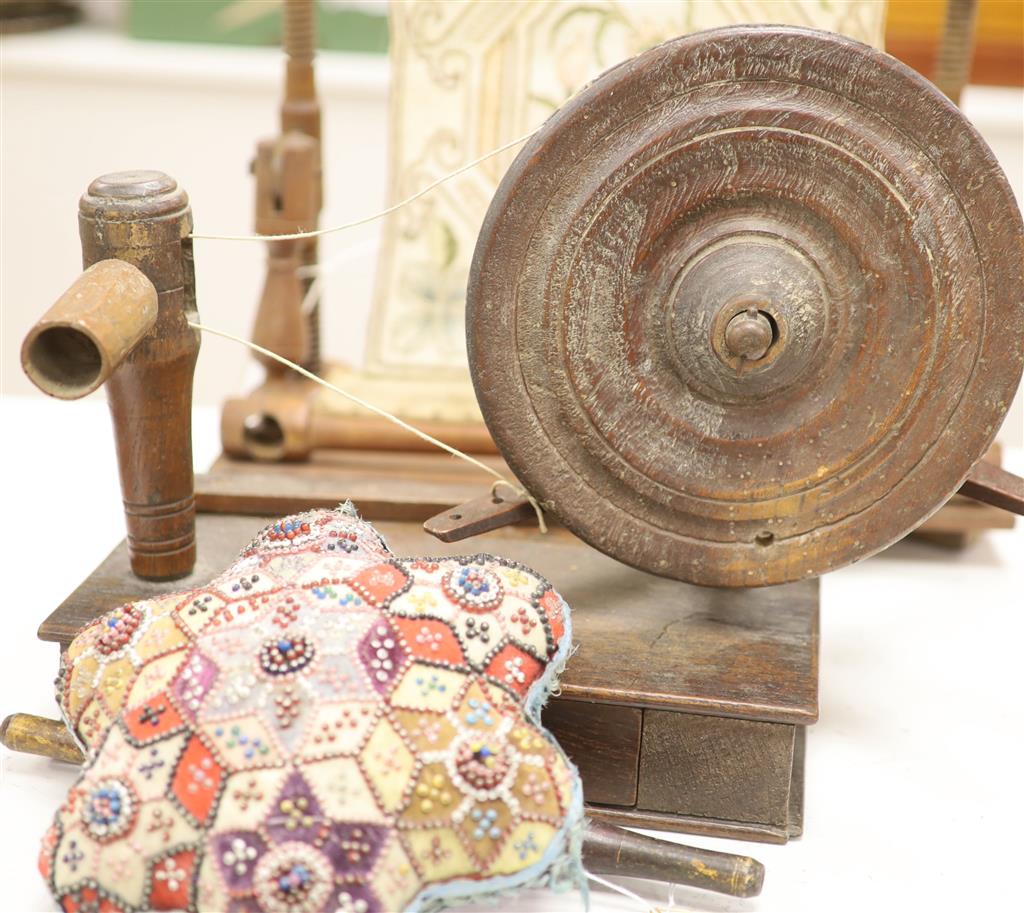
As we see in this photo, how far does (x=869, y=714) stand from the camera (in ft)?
4.93

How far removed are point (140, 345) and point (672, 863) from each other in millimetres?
640

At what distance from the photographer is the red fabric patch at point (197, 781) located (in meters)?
1.05

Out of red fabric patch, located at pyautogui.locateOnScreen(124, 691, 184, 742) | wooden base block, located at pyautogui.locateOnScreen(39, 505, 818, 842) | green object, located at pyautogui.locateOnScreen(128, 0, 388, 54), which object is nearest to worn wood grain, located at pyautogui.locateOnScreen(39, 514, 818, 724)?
wooden base block, located at pyautogui.locateOnScreen(39, 505, 818, 842)

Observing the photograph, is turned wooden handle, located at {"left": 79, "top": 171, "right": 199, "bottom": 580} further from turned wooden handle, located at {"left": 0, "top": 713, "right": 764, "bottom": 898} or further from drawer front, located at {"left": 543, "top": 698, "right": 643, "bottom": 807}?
turned wooden handle, located at {"left": 0, "top": 713, "right": 764, "bottom": 898}

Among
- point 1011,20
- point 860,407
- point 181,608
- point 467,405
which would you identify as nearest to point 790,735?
point 860,407

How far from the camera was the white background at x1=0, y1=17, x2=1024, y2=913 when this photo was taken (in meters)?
1.27

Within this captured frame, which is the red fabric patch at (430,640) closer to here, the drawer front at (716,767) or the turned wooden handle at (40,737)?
the drawer front at (716,767)

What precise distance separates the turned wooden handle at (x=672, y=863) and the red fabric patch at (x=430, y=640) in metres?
0.18

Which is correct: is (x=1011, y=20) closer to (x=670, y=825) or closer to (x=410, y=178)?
(x=410, y=178)

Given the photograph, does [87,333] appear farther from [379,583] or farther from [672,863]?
[672,863]

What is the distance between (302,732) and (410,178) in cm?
132

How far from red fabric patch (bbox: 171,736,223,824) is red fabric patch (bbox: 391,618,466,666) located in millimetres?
167

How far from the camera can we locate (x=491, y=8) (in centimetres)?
219

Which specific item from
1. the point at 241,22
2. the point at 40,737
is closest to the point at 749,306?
the point at 40,737
